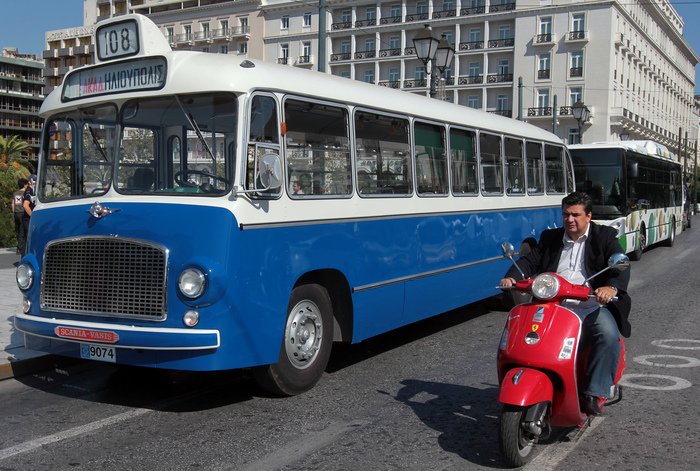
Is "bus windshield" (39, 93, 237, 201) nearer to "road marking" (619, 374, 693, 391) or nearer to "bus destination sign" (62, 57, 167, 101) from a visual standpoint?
"bus destination sign" (62, 57, 167, 101)

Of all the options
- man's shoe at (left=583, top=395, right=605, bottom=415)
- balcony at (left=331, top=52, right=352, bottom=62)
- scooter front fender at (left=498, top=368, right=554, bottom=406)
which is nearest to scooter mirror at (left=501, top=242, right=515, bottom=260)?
scooter front fender at (left=498, top=368, right=554, bottom=406)

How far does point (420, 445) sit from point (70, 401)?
3107 millimetres

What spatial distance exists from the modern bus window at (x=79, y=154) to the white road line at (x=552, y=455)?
394 cm

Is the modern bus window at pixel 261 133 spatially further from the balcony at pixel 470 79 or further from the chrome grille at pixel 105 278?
the balcony at pixel 470 79

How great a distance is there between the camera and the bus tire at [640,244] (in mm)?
18672

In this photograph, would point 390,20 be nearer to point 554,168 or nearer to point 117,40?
point 554,168

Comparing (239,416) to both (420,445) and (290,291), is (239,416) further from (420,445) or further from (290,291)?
(420,445)

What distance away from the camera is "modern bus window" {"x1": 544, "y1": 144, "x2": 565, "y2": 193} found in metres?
12.1

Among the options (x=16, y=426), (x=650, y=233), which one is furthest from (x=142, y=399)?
(x=650, y=233)

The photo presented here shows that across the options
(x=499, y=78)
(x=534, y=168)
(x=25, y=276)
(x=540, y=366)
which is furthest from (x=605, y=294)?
(x=499, y=78)

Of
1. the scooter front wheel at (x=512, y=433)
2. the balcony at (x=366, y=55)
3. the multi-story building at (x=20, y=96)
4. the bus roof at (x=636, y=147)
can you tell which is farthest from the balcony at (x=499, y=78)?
the multi-story building at (x=20, y=96)

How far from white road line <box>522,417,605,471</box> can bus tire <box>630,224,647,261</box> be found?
14.5 metres

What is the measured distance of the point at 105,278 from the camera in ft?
18.7

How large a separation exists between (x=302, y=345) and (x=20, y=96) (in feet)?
416
